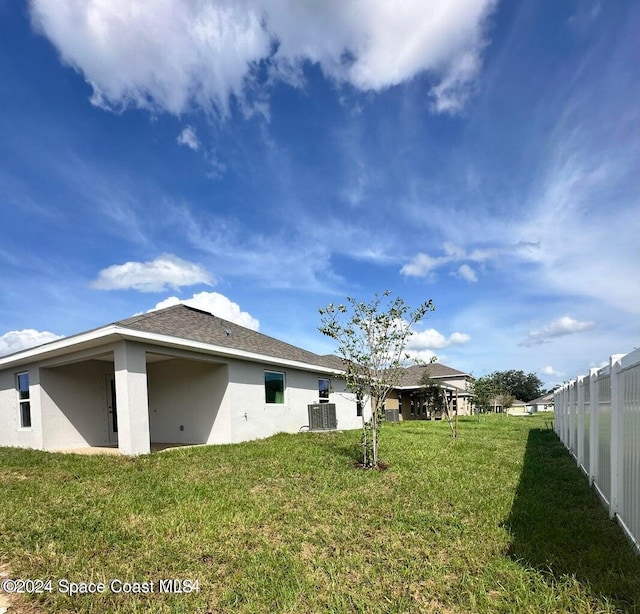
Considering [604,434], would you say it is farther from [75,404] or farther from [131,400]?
[75,404]

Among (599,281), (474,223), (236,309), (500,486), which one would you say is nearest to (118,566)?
(500,486)

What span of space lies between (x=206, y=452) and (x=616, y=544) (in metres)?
7.98

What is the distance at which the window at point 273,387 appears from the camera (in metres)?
13.4

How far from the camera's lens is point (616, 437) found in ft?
13.9

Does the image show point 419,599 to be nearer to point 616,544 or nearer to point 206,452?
point 616,544

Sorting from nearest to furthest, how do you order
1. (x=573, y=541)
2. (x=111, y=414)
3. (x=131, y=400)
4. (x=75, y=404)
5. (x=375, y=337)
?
(x=573, y=541), (x=375, y=337), (x=131, y=400), (x=75, y=404), (x=111, y=414)

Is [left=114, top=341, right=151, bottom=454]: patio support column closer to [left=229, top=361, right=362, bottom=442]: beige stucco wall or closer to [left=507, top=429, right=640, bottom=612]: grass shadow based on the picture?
[left=229, top=361, right=362, bottom=442]: beige stucco wall

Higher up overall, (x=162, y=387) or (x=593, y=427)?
(x=593, y=427)

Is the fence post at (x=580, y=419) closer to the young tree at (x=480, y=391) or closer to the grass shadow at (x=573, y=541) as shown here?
the grass shadow at (x=573, y=541)

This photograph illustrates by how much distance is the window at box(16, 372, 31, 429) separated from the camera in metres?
12.1

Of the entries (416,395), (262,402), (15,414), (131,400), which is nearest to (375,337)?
(131,400)

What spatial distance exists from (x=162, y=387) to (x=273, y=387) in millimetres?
3423

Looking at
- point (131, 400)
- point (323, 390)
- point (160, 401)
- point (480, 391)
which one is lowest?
point (480, 391)

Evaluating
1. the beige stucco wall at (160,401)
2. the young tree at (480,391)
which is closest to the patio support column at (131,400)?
the beige stucco wall at (160,401)
